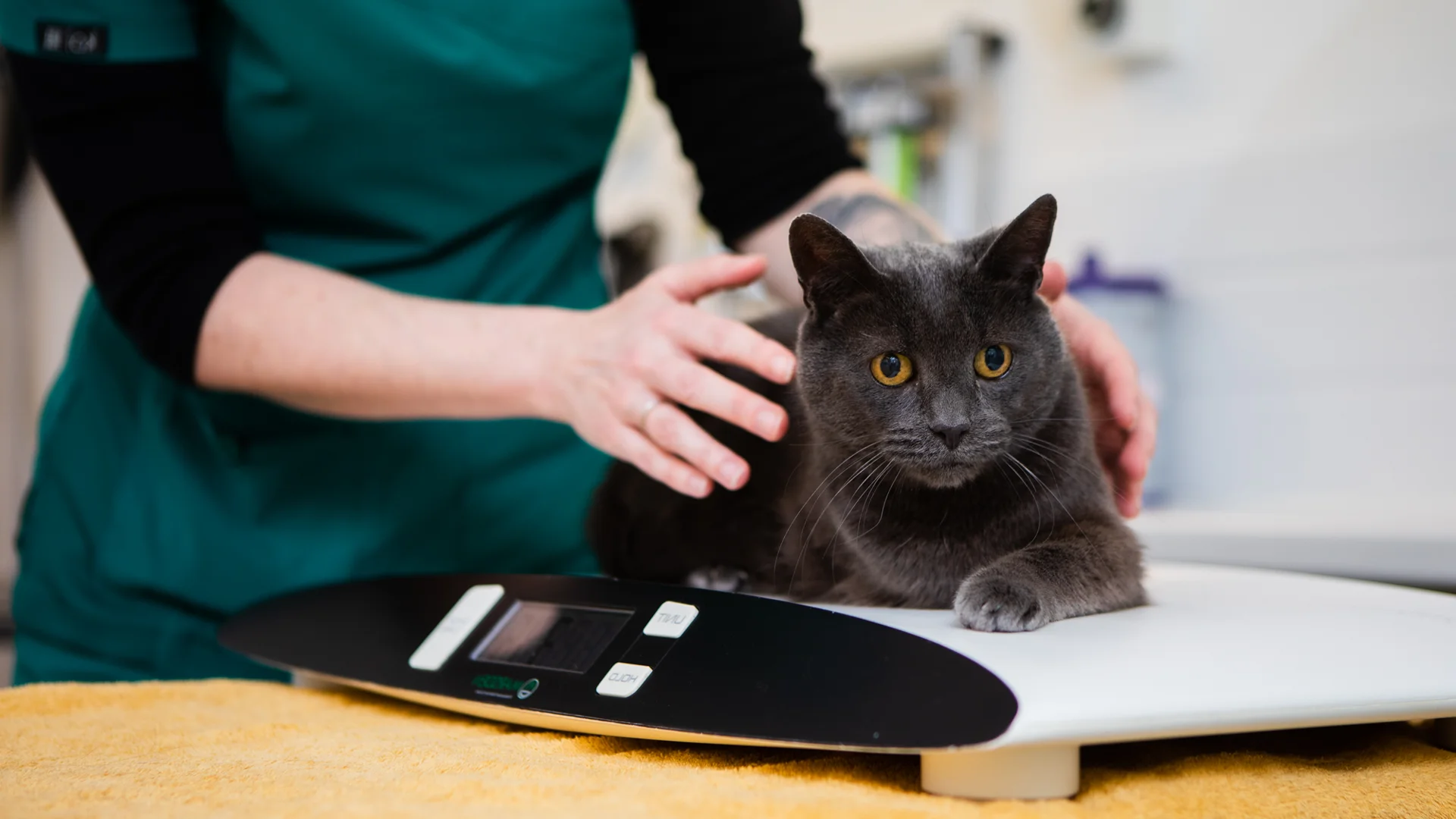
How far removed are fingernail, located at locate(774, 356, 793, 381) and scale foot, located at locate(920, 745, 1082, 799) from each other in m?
0.33

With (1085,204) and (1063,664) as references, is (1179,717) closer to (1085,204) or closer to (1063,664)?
(1063,664)

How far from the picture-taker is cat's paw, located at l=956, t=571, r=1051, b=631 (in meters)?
0.70

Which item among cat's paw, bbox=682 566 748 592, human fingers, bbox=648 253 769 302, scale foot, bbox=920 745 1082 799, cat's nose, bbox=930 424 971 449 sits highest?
human fingers, bbox=648 253 769 302

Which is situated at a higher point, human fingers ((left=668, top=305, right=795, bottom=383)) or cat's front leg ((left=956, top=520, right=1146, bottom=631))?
human fingers ((left=668, top=305, right=795, bottom=383))

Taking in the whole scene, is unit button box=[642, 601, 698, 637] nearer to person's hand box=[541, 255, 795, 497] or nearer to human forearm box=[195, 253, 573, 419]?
person's hand box=[541, 255, 795, 497]

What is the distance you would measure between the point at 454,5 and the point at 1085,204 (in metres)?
1.67

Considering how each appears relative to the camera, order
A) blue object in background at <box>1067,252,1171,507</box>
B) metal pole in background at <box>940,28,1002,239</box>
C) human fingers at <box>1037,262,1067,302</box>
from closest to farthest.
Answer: human fingers at <box>1037,262,1067,302</box> < blue object in background at <box>1067,252,1171,507</box> < metal pole in background at <box>940,28,1002,239</box>

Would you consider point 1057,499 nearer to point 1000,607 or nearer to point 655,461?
point 1000,607

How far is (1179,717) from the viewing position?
53 cm

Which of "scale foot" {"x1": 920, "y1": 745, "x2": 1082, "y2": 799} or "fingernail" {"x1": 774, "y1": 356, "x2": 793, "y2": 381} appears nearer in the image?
"scale foot" {"x1": 920, "y1": 745, "x2": 1082, "y2": 799}

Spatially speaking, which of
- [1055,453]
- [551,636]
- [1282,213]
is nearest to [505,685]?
[551,636]

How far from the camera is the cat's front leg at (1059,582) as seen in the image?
707 mm

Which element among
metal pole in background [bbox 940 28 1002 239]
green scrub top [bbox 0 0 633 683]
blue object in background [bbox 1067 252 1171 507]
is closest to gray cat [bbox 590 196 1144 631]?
green scrub top [bbox 0 0 633 683]

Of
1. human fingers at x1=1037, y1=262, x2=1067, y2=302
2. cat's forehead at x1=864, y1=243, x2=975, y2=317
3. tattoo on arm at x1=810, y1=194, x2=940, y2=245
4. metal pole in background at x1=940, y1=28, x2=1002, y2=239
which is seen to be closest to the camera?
cat's forehead at x1=864, y1=243, x2=975, y2=317
